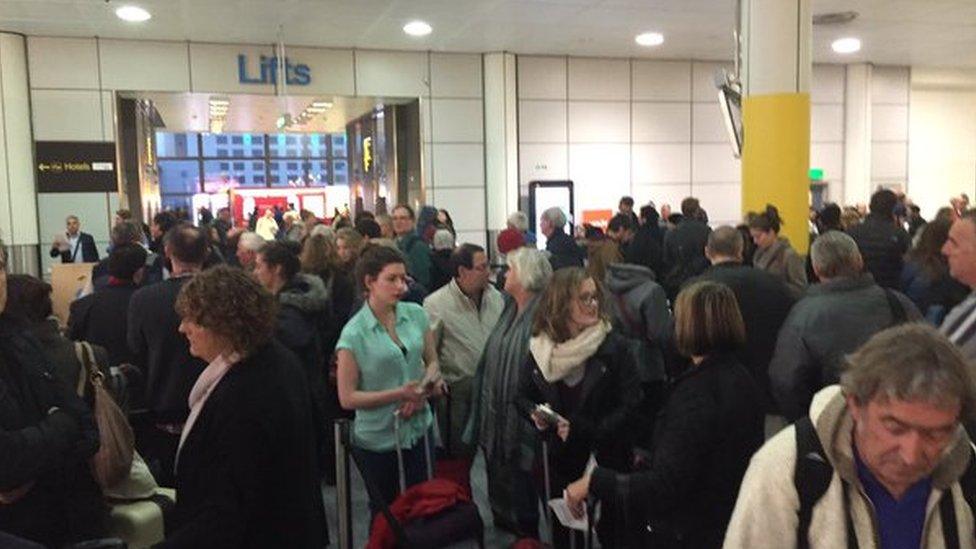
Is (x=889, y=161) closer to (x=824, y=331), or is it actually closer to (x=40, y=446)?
(x=824, y=331)

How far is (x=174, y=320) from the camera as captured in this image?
370 centimetres

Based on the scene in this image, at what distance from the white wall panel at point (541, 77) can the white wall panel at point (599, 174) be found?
0.99 meters

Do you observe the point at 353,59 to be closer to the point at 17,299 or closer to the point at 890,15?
the point at 890,15

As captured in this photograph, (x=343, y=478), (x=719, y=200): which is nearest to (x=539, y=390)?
(x=343, y=478)

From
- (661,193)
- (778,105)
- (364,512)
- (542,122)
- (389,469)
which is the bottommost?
(364,512)

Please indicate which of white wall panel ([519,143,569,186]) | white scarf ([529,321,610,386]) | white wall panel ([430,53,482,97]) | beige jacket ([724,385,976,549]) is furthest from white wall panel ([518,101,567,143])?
beige jacket ([724,385,976,549])

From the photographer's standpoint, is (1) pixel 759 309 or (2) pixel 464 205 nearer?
(1) pixel 759 309

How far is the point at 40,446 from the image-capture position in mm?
2102

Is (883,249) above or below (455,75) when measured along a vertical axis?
below

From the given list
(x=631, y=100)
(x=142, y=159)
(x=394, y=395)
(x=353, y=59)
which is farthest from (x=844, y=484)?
(x=142, y=159)

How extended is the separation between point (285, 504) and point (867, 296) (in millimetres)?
2557

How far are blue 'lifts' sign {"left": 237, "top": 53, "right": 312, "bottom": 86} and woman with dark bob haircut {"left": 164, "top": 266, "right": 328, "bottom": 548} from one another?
9828mm

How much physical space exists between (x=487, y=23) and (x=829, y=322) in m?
7.60

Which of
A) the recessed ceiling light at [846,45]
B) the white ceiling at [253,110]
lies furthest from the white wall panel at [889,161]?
the white ceiling at [253,110]
